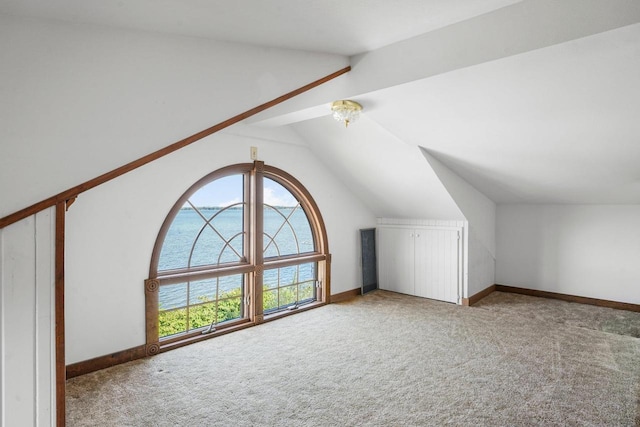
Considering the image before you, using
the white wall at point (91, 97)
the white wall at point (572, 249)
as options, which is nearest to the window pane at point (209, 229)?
the white wall at point (91, 97)

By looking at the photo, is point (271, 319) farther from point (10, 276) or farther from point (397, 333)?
point (10, 276)

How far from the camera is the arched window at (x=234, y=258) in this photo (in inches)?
135

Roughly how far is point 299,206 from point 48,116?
343 cm

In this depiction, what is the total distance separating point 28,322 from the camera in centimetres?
135

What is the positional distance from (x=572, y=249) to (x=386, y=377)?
11.9 ft

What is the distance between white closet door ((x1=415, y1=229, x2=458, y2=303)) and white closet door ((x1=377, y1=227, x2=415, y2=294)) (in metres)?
0.11

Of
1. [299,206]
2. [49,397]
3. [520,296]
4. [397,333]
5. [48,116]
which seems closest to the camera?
[48,116]

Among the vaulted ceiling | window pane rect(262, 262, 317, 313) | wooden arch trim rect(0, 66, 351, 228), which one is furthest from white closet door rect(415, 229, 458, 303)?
wooden arch trim rect(0, 66, 351, 228)

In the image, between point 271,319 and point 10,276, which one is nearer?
point 10,276

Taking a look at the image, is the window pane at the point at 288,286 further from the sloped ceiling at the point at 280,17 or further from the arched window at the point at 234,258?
the sloped ceiling at the point at 280,17

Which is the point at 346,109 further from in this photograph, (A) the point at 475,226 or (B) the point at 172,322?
(A) the point at 475,226

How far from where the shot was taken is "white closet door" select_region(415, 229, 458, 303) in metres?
4.75

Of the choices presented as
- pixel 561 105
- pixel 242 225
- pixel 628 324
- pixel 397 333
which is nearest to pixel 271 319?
pixel 242 225

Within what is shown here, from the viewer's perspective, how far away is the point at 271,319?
13.4 feet
